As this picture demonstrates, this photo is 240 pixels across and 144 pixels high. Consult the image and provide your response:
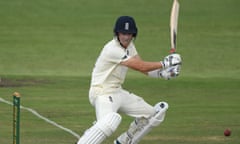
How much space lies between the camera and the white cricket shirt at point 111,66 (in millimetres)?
10820

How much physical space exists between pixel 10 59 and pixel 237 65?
6.12 meters

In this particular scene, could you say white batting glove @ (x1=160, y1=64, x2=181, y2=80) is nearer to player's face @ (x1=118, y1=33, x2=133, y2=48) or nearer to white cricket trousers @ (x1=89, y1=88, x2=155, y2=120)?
player's face @ (x1=118, y1=33, x2=133, y2=48)

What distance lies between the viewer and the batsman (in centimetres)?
1045

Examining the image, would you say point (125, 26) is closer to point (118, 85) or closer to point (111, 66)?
point (111, 66)

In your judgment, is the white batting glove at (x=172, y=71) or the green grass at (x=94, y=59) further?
the green grass at (x=94, y=59)

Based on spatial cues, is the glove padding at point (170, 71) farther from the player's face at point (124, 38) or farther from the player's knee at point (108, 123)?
the player's knee at point (108, 123)

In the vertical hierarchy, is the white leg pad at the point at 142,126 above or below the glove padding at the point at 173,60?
below

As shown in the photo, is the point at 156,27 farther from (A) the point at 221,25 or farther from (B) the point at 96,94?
(B) the point at 96,94

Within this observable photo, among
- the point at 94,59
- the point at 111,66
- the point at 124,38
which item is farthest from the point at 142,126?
the point at 94,59

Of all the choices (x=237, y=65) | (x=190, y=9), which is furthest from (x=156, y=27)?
(x=237, y=65)

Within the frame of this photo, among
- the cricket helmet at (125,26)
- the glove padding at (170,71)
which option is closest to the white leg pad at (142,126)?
the glove padding at (170,71)

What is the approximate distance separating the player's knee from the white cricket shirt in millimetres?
552

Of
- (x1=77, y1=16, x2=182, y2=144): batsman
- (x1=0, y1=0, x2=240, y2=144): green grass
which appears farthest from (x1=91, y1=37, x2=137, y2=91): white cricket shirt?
(x1=0, y1=0, x2=240, y2=144): green grass

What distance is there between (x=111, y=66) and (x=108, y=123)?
0.82m
